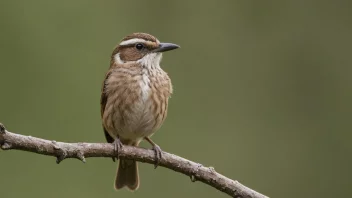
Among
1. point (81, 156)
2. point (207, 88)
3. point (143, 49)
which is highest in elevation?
point (207, 88)

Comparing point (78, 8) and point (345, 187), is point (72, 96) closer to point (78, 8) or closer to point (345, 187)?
point (78, 8)

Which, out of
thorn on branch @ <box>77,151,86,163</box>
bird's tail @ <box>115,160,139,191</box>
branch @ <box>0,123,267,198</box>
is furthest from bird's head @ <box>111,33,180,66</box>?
thorn on branch @ <box>77,151,86,163</box>

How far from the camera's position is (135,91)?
23.4 feet

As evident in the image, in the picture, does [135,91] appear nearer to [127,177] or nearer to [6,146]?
[127,177]

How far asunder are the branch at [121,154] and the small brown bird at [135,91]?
2.60 feet

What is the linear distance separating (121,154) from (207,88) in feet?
20.1

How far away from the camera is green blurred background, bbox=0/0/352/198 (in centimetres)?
1084

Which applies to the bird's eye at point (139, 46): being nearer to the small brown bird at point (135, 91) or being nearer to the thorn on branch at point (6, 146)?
the small brown bird at point (135, 91)

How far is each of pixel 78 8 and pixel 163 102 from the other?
5461 millimetres

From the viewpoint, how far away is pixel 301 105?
41.9 feet

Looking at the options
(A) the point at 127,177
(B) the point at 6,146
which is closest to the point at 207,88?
(A) the point at 127,177

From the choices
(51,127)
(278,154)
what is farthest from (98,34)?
(278,154)

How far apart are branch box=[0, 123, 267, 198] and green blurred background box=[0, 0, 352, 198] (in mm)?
4256

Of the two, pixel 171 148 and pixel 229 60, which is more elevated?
pixel 229 60
